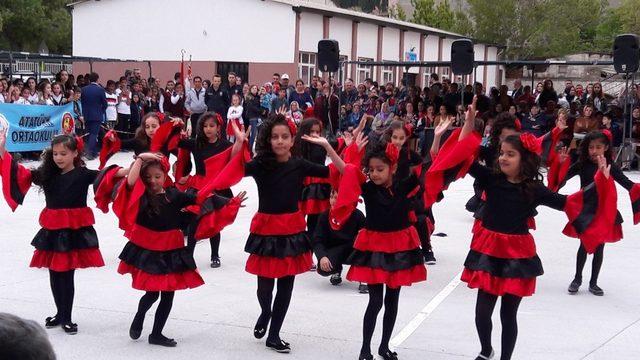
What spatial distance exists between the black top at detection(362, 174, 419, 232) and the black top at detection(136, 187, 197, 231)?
129 cm

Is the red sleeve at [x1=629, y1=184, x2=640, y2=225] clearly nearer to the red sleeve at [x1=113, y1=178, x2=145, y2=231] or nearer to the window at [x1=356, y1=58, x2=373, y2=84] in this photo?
the red sleeve at [x1=113, y1=178, x2=145, y2=231]

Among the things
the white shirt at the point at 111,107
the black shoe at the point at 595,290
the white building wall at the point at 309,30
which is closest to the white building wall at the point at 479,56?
the white building wall at the point at 309,30

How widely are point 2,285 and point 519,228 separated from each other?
481 centimetres

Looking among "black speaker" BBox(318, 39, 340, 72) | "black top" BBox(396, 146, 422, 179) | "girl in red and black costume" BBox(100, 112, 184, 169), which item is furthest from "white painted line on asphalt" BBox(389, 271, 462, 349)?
"black speaker" BBox(318, 39, 340, 72)

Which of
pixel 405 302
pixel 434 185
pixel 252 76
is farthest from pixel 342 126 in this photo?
pixel 434 185

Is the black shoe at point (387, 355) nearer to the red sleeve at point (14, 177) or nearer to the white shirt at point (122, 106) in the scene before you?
the red sleeve at point (14, 177)

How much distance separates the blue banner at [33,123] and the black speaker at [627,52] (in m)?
11.2

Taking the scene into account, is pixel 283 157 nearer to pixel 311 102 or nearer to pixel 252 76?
pixel 311 102

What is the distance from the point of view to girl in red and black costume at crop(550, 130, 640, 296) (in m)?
7.71

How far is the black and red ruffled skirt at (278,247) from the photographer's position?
606 cm

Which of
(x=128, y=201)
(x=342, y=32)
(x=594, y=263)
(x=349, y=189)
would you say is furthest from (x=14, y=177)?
(x=342, y=32)

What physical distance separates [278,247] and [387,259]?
806mm

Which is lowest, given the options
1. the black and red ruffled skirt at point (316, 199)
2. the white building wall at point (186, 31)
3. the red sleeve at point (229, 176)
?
the black and red ruffled skirt at point (316, 199)

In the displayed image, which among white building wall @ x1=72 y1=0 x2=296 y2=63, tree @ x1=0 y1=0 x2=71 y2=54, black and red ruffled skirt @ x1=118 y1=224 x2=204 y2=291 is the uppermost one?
tree @ x1=0 y1=0 x2=71 y2=54
